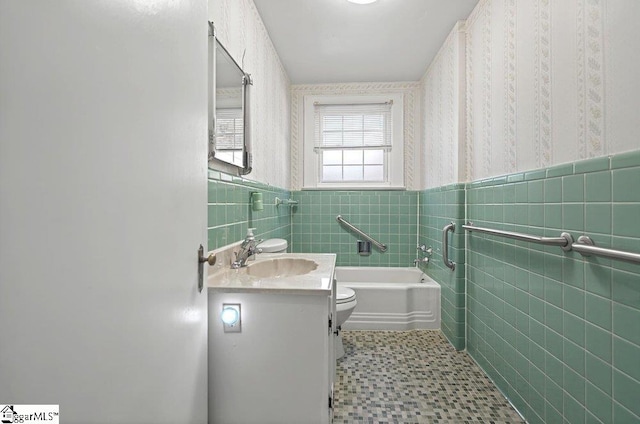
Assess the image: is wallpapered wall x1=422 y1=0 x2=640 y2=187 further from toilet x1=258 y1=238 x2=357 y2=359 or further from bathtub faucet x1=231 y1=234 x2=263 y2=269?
bathtub faucet x1=231 y1=234 x2=263 y2=269

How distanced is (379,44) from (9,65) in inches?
107

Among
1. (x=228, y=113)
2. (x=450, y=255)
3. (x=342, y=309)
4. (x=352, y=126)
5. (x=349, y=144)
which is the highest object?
(x=352, y=126)

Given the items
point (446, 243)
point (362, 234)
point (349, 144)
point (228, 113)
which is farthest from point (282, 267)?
point (349, 144)

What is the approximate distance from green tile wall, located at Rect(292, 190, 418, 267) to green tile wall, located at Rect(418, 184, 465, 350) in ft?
1.07

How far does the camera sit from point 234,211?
1776mm

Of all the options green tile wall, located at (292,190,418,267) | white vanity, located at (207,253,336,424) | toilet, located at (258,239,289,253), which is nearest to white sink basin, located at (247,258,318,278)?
toilet, located at (258,239,289,253)

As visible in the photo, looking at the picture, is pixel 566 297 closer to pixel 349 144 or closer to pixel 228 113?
pixel 228 113

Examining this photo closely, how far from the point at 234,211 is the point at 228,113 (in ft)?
1.72

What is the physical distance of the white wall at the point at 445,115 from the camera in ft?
7.84

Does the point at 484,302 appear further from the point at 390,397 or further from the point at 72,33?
the point at 72,33

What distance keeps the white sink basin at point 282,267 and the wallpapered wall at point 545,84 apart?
1240 mm

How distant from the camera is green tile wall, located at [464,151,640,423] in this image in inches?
38.8

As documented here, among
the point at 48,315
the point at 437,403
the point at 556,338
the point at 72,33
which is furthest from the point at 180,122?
the point at 437,403

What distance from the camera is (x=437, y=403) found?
1.70 meters
